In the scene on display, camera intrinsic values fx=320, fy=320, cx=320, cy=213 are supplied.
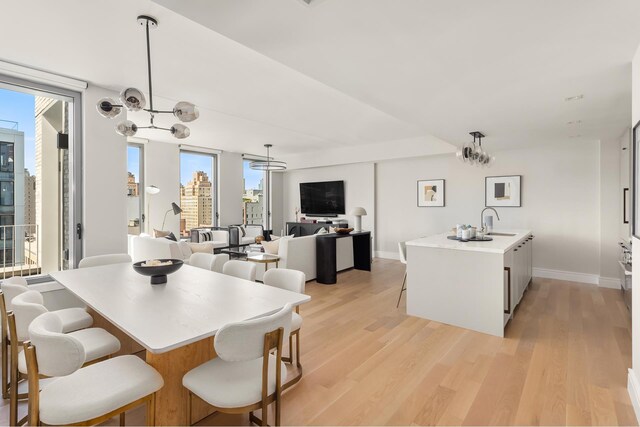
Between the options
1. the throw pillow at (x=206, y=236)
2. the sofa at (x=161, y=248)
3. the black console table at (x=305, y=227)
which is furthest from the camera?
the black console table at (x=305, y=227)

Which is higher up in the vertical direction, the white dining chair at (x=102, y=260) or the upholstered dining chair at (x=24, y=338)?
the white dining chair at (x=102, y=260)

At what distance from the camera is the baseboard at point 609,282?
4918 mm

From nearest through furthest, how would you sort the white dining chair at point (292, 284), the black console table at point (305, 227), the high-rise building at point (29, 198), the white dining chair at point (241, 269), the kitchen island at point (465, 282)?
the white dining chair at point (292, 284) < the white dining chair at point (241, 269) < the kitchen island at point (465, 282) < the high-rise building at point (29, 198) < the black console table at point (305, 227)

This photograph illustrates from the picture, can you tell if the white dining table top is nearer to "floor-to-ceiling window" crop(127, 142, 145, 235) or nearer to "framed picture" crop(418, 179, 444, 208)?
"floor-to-ceiling window" crop(127, 142, 145, 235)

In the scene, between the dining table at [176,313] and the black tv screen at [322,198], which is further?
the black tv screen at [322,198]

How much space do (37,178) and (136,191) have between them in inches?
122

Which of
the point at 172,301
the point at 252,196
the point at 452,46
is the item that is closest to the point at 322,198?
the point at 252,196

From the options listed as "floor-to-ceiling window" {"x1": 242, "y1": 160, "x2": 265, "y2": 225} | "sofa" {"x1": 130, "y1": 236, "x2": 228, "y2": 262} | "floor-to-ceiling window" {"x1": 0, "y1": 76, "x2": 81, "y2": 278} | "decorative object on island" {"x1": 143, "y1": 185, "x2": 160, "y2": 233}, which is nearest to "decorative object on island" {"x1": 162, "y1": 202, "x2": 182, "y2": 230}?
"decorative object on island" {"x1": 143, "y1": 185, "x2": 160, "y2": 233}

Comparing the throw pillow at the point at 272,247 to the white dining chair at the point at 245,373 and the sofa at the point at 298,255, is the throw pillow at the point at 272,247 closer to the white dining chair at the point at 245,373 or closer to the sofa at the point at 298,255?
the sofa at the point at 298,255

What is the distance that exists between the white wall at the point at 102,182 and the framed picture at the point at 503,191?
594 cm

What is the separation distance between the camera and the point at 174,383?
177 centimetres

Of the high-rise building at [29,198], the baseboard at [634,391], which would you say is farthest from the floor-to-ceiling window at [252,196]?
the baseboard at [634,391]

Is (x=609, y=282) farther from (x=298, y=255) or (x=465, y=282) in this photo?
(x=298, y=255)

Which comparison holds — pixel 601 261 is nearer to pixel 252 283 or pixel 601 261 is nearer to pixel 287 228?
pixel 252 283
